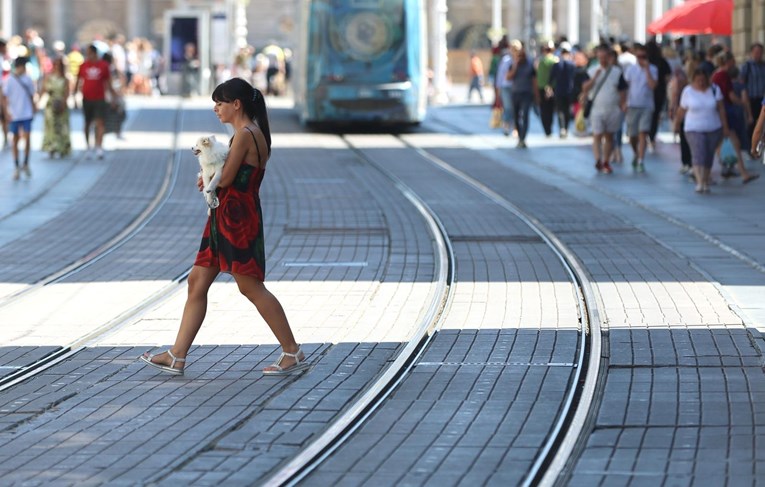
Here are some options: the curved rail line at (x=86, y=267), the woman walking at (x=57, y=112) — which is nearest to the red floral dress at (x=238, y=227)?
the curved rail line at (x=86, y=267)

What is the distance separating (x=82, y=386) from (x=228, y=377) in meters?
0.81

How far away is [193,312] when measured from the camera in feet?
30.7

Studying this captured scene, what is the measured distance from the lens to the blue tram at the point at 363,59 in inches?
1309

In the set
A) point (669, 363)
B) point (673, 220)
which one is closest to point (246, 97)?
point (669, 363)

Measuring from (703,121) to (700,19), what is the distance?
22.5 ft

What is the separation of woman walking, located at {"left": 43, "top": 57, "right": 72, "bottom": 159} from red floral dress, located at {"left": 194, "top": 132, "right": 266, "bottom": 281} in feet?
53.6

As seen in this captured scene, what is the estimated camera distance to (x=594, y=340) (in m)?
10.3

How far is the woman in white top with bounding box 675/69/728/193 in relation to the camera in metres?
20.3

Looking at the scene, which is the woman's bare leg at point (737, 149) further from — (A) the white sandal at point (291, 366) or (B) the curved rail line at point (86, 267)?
(A) the white sandal at point (291, 366)

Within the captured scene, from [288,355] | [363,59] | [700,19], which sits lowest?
[288,355]

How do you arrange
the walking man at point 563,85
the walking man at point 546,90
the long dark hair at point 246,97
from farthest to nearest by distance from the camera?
the walking man at point 546,90
the walking man at point 563,85
the long dark hair at point 246,97

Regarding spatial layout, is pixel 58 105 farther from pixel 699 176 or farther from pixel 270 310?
pixel 270 310

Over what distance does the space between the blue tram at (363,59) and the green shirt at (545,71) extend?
2608 mm

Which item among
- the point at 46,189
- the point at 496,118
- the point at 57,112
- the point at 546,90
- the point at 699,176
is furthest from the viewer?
the point at 496,118
